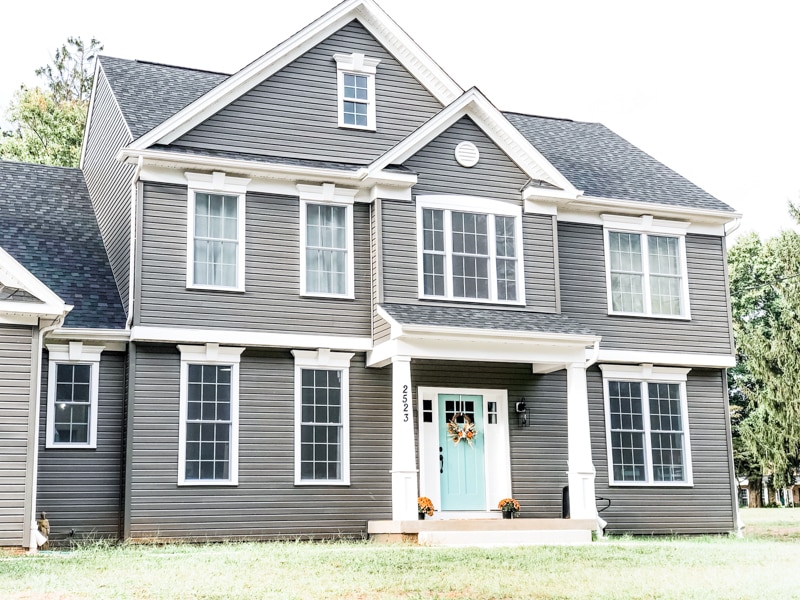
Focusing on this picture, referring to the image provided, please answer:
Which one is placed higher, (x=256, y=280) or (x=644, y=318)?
(x=256, y=280)

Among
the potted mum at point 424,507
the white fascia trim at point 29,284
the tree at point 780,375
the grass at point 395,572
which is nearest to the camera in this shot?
the grass at point 395,572

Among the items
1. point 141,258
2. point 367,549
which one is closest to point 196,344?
point 141,258

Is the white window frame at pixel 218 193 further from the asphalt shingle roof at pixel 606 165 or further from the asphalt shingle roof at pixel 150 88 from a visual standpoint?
the asphalt shingle roof at pixel 606 165

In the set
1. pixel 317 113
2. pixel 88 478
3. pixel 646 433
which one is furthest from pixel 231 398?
pixel 646 433

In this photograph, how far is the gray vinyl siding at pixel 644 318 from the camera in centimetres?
1964

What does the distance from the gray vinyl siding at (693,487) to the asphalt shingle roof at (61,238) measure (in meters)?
9.13

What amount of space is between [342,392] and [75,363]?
447cm

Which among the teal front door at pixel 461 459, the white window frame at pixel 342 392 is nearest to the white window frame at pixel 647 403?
the teal front door at pixel 461 459

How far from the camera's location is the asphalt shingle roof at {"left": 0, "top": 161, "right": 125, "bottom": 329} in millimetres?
17422

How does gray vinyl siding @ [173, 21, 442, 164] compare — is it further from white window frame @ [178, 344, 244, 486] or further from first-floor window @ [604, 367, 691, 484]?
first-floor window @ [604, 367, 691, 484]

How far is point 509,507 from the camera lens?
1756cm

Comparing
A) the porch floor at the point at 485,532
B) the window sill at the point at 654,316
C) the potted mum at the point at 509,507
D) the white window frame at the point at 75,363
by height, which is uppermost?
the window sill at the point at 654,316

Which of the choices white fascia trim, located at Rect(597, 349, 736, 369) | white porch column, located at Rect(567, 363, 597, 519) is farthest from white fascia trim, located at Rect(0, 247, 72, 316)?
white fascia trim, located at Rect(597, 349, 736, 369)

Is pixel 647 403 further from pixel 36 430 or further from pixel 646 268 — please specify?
pixel 36 430
